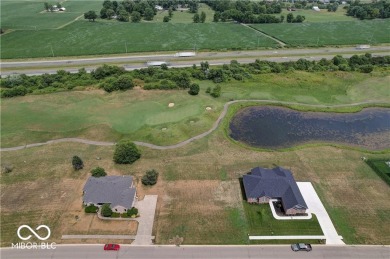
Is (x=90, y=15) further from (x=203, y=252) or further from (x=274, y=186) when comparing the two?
(x=203, y=252)

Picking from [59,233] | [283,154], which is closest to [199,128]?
[283,154]

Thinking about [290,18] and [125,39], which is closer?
[125,39]

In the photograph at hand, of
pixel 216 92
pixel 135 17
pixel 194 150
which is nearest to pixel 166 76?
pixel 216 92

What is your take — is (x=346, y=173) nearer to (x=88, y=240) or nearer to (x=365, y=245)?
(x=365, y=245)

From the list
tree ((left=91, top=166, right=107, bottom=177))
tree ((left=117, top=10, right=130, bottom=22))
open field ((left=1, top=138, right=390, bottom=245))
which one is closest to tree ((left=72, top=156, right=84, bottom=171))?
open field ((left=1, top=138, right=390, bottom=245))

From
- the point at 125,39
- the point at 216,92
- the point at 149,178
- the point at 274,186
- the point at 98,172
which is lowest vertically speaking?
the point at 149,178

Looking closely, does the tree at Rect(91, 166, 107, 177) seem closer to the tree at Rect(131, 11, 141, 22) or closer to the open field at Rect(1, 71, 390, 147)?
the open field at Rect(1, 71, 390, 147)

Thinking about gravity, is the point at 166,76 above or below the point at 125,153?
above

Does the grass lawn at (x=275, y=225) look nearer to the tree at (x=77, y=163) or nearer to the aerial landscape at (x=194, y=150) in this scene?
the aerial landscape at (x=194, y=150)
